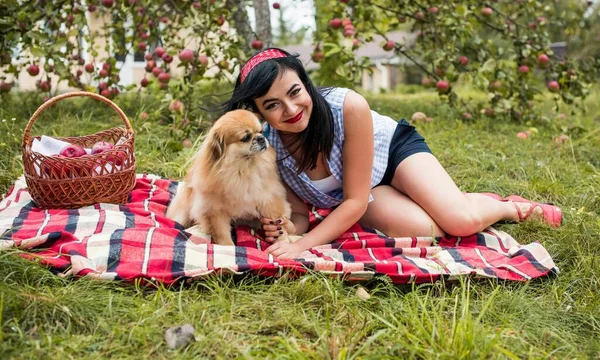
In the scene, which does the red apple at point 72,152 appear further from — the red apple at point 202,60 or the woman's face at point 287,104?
the red apple at point 202,60

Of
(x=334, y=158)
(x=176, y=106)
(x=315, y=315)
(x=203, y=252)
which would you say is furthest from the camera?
(x=176, y=106)

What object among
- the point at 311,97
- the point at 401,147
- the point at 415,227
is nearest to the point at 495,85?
the point at 401,147

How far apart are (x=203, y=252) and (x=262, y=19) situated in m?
3.32

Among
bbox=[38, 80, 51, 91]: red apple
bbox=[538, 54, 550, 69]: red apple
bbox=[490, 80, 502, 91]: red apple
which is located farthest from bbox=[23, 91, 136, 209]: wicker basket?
bbox=[538, 54, 550, 69]: red apple

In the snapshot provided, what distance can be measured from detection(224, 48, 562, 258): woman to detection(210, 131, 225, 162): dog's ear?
184mm

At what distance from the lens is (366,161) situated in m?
2.59

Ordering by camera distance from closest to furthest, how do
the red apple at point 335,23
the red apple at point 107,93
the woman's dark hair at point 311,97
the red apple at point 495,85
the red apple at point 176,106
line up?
the woman's dark hair at point 311,97
the red apple at point 176,106
the red apple at point 107,93
the red apple at point 335,23
the red apple at point 495,85

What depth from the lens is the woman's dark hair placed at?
2332mm

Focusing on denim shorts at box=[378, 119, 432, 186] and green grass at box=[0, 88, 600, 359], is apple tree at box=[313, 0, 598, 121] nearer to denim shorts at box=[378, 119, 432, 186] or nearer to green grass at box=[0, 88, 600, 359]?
denim shorts at box=[378, 119, 432, 186]

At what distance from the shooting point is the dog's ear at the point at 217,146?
2449mm

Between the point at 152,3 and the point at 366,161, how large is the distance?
3082 mm

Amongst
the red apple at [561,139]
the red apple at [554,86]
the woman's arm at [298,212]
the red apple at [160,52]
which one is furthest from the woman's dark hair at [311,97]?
the red apple at [554,86]

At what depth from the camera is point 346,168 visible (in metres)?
2.62

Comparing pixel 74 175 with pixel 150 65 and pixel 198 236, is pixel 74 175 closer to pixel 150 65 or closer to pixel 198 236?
pixel 198 236
